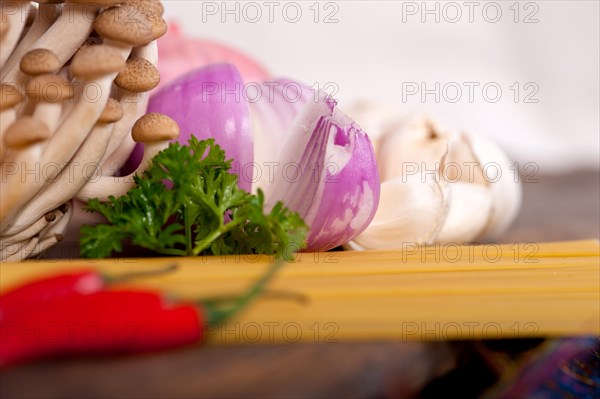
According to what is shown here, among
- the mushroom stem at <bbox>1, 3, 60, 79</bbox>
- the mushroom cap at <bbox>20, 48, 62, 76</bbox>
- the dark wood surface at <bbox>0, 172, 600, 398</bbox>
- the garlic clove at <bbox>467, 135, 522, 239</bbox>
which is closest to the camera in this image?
the dark wood surface at <bbox>0, 172, 600, 398</bbox>

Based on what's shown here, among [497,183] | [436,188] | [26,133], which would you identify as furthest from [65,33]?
[497,183]

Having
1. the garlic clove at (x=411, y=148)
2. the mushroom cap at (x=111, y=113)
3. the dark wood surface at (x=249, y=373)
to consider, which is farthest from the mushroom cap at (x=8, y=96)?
the garlic clove at (x=411, y=148)

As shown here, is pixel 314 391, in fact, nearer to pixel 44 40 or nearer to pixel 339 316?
pixel 339 316

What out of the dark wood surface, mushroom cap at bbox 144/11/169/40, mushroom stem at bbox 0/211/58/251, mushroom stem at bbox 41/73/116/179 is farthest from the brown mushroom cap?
the dark wood surface

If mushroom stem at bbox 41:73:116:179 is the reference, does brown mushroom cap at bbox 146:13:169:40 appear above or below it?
above

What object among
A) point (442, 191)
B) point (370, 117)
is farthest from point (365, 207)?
point (370, 117)

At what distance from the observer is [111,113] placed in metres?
1.13

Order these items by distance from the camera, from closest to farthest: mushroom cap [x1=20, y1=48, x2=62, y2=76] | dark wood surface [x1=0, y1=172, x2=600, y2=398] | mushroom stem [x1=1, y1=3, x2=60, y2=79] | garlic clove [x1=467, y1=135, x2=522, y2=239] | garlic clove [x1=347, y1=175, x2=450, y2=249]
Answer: dark wood surface [x1=0, y1=172, x2=600, y2=398] < mushroom cap [x1=20, y1=48, x2=62, y2=76] < mushroom stem [x1=1, y1=3, x2=60, y2=79] < garlic clove [x1=347, y1=175, x2=450, y2=249] < garlic clove [x1=467, y1=135, x2=522, y2=239]

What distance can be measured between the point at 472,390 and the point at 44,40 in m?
0.78

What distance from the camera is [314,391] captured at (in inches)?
28.1

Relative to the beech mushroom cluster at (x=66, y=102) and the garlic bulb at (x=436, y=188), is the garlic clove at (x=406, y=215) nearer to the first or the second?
the garlic bulb at (x=436, y=188)

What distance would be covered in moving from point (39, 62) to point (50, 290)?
0.37 m

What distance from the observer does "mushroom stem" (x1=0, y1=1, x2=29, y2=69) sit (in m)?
1.11

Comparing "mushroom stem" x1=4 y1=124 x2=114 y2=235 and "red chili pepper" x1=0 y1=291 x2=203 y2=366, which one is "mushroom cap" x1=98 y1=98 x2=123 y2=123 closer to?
"mushroom stem" x1=4 y1=124 x2=114 y2=235
